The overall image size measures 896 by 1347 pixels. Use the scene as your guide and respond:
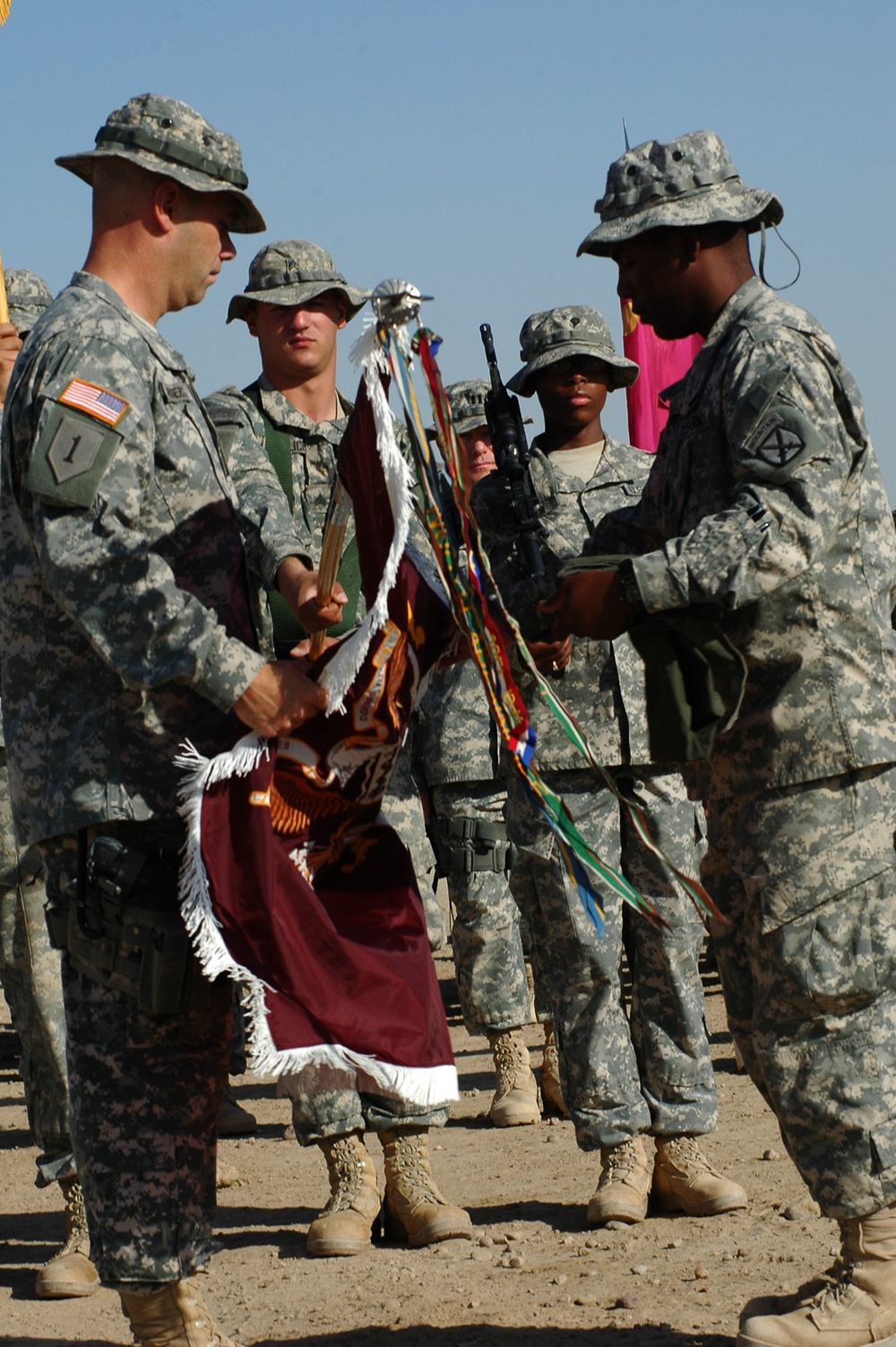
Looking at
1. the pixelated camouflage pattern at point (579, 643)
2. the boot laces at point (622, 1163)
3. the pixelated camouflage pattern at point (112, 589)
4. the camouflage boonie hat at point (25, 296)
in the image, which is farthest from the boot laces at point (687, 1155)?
the camouflage boonie hat at point (25, 296)

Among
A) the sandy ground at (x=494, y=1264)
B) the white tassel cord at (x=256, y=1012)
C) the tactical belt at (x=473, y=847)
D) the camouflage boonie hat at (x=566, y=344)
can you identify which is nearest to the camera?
the white tassel cord at (x=256, y=1012)

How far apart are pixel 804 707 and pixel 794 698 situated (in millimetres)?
28

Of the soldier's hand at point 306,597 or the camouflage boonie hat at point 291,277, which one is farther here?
the camouflage boonie hat at point 291,277

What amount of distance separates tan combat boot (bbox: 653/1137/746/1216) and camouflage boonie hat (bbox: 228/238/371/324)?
291cm

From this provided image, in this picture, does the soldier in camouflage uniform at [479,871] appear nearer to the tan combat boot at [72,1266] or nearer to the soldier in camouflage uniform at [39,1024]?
the soldier in camouflage uniform at [39,1024]

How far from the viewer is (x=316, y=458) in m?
5.24

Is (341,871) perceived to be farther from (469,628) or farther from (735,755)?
(735,755)

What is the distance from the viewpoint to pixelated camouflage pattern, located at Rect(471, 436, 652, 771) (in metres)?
5.12

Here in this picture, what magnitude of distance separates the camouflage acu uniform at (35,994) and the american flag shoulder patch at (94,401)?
1.88 meters

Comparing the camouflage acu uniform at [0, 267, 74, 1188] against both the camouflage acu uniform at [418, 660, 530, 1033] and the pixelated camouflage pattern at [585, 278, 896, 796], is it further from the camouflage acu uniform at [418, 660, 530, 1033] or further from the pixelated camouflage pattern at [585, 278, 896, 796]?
the pixelated camouflage pattern at [585, 278, 896, 796]

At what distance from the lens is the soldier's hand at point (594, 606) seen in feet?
11.1

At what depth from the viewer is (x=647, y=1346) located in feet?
12.0

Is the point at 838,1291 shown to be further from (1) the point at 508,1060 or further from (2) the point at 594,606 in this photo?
(1) the point at 508,1060

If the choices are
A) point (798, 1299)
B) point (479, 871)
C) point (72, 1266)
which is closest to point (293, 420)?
point (479, 871)
